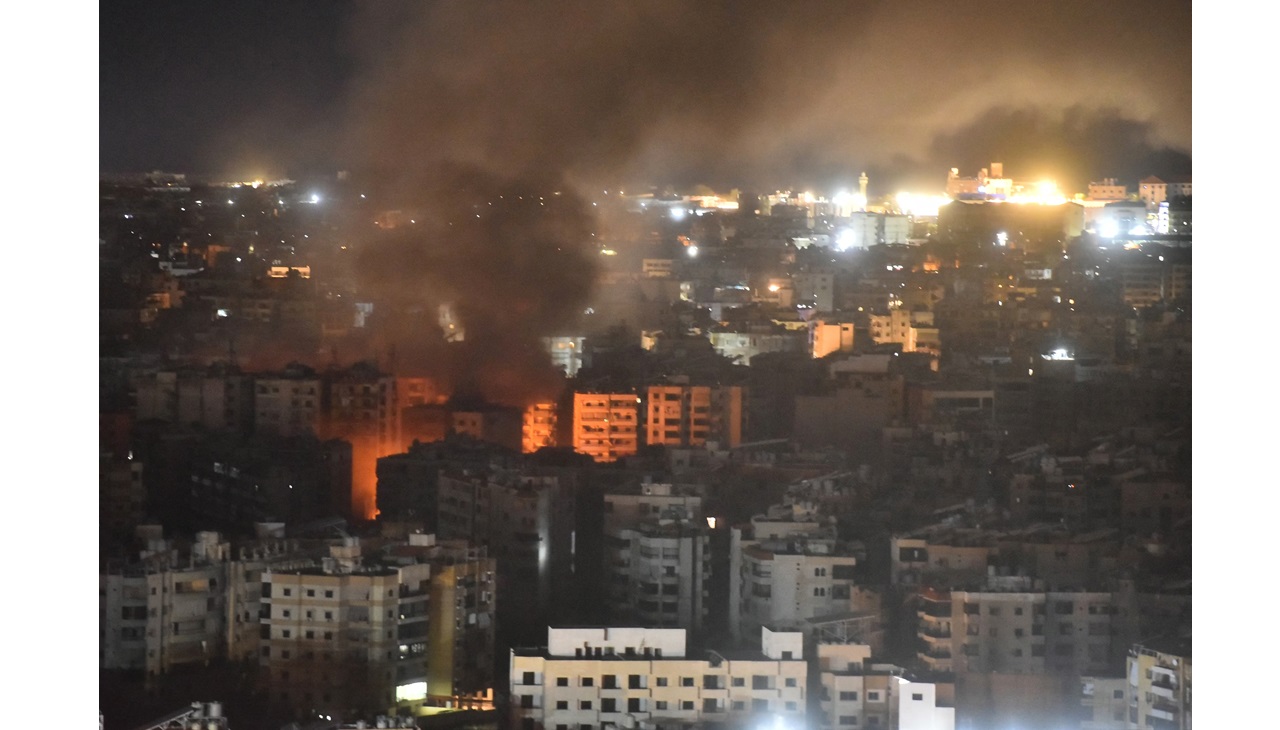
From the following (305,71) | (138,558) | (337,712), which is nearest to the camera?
(337,712)

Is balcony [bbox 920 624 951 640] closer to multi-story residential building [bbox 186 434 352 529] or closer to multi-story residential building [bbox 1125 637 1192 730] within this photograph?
multi-story residential building [bbox 1125 637 1192 730]

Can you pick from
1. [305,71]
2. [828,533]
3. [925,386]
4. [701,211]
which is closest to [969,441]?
[925,386]

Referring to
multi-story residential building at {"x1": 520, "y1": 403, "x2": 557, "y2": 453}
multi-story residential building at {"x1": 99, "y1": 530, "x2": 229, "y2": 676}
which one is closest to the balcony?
multi-story residential building at {"x1": 520, "y1": 403, "x2": 557, "y2": 453}

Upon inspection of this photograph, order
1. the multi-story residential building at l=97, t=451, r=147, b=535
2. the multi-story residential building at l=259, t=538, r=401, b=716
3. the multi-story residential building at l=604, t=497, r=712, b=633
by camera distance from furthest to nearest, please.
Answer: the multi-story residential building at l=97, t=451, r=147, b=535
the multi-story residential building at l=604, t=497, r=712, b=633
the multi-story residential building at l=259, t=538, r=401, b=716

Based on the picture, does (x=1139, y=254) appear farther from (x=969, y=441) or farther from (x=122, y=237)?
(x=122, y=237)

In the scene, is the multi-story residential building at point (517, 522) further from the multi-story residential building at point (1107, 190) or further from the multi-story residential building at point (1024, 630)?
the multi-story residential building at point (1107, 190)

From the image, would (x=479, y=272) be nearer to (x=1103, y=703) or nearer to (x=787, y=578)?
(x=787, y=578)
